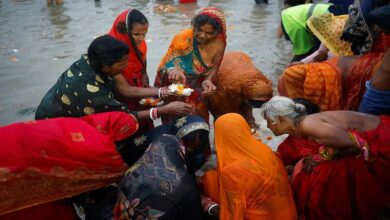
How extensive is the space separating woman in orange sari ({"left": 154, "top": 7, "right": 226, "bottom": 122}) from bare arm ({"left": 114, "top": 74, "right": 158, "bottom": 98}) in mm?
327

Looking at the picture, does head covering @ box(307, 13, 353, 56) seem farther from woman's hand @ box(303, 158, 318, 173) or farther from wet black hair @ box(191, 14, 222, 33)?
woman's hand @ box(303, 158, 318, 173)

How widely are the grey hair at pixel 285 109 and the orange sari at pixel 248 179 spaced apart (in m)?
0.22

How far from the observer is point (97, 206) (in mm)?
2482

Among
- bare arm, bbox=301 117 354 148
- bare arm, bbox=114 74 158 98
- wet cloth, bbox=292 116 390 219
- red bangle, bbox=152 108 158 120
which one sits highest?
bare arm, bbox=301 117 354 148

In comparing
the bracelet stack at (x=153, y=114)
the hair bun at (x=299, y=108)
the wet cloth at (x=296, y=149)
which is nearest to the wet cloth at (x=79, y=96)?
the bracelet stack at (x=153, y=114)

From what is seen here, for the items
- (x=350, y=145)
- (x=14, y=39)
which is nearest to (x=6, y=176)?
(x=350, y=145)

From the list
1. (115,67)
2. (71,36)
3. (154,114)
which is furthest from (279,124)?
(71,36)

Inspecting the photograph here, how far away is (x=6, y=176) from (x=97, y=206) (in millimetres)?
652

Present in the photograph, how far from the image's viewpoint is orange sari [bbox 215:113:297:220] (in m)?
2.25

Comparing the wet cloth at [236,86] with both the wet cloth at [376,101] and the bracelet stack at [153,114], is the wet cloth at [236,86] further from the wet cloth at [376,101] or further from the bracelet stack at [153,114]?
the wet cloth at [376,101]

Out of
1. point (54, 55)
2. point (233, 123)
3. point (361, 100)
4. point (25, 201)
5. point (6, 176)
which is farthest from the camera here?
point (54, 55)

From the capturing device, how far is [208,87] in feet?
11.3

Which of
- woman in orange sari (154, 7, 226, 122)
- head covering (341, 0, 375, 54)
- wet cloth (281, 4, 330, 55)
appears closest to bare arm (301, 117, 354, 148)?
head covering (341, 0, 375, 54)

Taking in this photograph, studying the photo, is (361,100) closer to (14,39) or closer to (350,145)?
(350,145)
